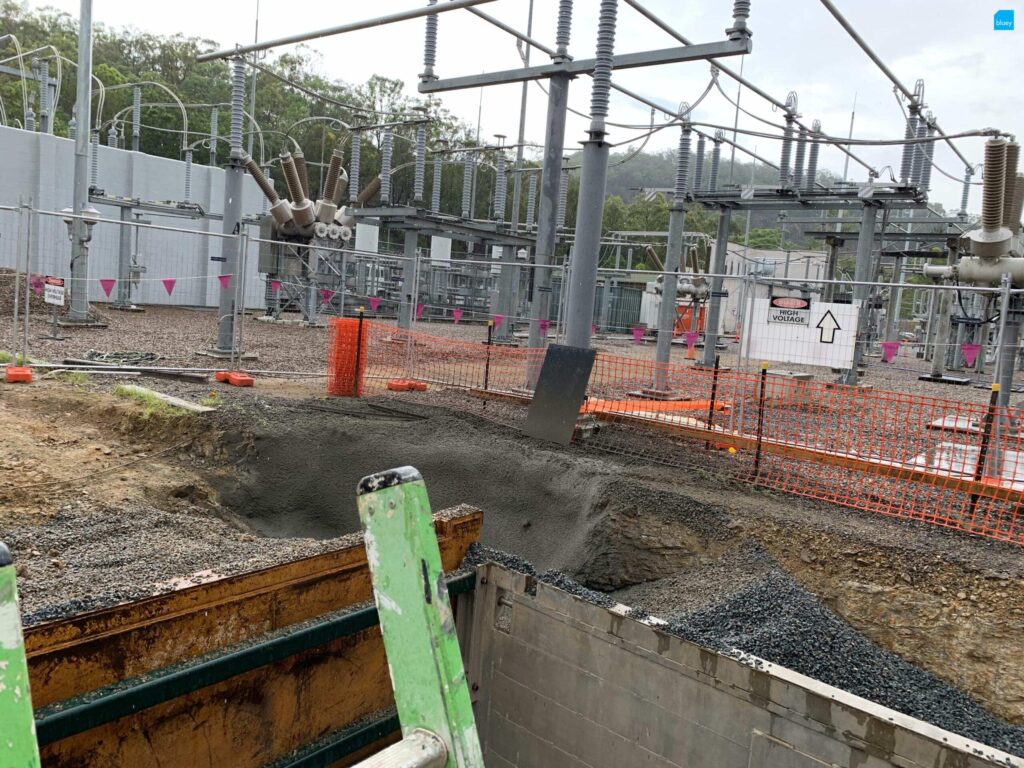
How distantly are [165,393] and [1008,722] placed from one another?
31.6 feet

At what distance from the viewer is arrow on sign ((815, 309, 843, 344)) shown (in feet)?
34.0

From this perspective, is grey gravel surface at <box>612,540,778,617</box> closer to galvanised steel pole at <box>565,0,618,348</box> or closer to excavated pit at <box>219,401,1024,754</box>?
excavated pit at <box>219,401,1024,754</box>

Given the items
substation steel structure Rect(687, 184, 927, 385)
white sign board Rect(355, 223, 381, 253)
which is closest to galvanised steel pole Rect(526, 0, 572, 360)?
substation steel structure Rect(687, 184, 927, 385)

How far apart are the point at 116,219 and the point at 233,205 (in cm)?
1528

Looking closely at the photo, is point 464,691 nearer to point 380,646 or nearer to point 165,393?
point 380,646

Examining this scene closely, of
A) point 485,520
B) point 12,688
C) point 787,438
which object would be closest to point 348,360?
point 485,520

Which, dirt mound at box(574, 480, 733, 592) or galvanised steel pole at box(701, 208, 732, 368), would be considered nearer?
dirt mound at box(574, 480, 733, 592)

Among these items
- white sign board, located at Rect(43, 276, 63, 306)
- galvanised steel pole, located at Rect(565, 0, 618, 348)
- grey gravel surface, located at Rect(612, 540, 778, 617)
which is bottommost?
grey gravel surface, located at Rect(612, 540, 778, 617)

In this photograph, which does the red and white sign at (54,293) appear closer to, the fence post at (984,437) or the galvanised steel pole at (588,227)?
→ the galvanised steel pole at (588,227)

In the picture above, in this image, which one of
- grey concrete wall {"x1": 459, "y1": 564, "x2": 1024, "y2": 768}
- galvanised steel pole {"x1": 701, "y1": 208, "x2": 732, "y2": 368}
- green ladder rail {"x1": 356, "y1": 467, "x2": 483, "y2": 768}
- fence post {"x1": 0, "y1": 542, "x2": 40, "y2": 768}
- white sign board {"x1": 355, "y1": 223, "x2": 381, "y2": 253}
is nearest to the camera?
fence post {"x1": 0, "y1": 542, "x2": 40, "y2": 768}

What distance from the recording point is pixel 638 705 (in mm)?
4203

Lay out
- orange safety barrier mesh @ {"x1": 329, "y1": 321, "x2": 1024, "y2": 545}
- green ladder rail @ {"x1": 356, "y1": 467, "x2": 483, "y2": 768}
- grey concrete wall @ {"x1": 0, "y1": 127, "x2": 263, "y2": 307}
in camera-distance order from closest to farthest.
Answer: green ladder rail @ {"x1": 356, "y1": 467, "x2": 483, "y2": 768} → orange safety barrier mesh @ {"x1": 329, "y1": 321, "x2": 1024, "y2": 545} → grey concrete wall @ {"x1": 0, "y1": 127, "x2": 263, "y2": 307}

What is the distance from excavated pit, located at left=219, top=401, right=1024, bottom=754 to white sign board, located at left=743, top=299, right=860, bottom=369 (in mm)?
3468

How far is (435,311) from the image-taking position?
29156 mm
